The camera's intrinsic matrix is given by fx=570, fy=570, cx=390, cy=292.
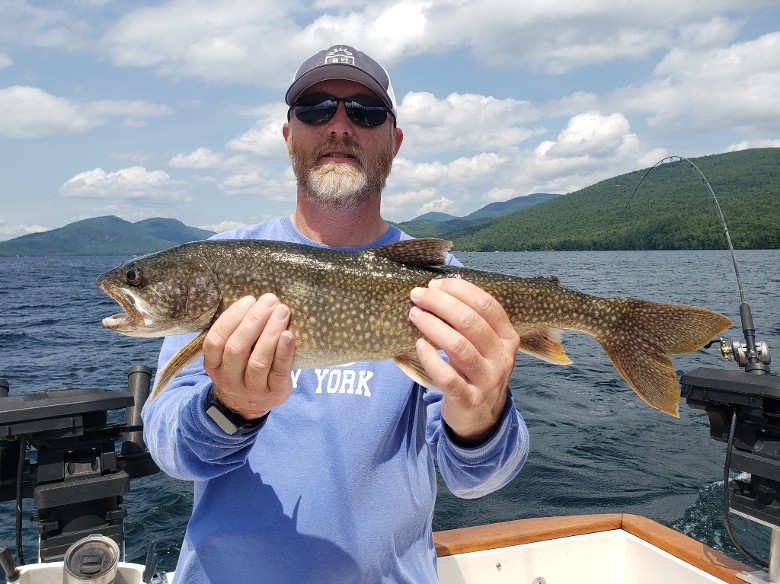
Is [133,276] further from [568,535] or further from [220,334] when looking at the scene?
[568,535]

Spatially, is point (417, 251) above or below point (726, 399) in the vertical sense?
above

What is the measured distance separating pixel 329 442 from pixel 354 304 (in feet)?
2.89

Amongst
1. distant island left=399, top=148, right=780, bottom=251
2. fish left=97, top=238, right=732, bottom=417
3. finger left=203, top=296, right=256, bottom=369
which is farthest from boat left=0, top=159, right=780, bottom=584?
distant island left=399, top=148, right=780, bottom=251

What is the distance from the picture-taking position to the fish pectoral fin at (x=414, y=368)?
3279 millimetres

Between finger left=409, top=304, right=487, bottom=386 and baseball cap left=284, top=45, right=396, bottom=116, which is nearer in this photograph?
finger left=409, top=304, right=487, bottom=386

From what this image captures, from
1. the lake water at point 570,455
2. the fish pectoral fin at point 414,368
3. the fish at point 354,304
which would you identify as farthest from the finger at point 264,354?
the lake water at point 570,455

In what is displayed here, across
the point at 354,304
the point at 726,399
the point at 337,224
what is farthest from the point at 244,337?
the point at 726,399

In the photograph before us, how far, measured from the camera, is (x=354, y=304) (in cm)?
351

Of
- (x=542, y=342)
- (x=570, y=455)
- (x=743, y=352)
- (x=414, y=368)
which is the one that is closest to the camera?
(x=414, y=368)

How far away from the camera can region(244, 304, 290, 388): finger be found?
2.96 metres

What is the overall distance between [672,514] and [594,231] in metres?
→ 182

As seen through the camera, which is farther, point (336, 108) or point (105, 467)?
point (336, 108)

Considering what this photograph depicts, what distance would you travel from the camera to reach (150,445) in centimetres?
364

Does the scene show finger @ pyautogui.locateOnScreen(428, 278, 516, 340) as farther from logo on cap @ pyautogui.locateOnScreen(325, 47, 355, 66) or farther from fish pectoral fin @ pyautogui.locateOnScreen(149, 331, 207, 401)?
logo on cap @ pyautogui.locateOnScreen(325, 47, 355, 66)
